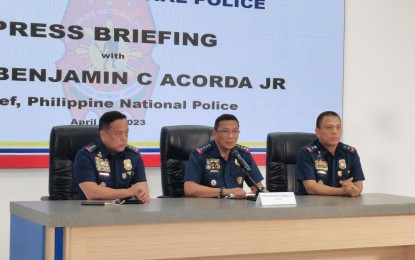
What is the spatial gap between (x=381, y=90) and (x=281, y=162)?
6.04 ft

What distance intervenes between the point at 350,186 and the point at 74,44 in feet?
7.08

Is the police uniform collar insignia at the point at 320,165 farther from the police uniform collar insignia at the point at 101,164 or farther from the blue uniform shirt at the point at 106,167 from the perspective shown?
the police uniform collar insignia at the point at 101,164

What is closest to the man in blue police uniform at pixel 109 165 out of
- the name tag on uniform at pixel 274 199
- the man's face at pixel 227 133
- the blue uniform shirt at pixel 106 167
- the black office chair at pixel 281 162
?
the blue uniform shirt at pixel 106 167

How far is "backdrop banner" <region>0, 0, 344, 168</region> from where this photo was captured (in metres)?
4.84

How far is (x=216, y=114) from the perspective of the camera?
5.37 m

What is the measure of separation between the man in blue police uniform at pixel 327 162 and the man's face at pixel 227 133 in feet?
1.35

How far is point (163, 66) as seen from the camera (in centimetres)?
523

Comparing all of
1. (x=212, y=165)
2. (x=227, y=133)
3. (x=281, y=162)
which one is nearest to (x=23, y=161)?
(x=212, y=165)

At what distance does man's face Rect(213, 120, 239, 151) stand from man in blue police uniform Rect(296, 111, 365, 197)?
412 millimetres

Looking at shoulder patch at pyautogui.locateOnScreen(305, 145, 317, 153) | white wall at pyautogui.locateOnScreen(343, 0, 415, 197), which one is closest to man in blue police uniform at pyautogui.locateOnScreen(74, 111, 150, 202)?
shoulder patch at pyautogui.locateOnScreen(305, 145, 317, 153)

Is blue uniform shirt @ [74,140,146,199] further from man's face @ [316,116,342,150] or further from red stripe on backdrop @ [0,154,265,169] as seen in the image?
man's face @ [316,116,342,150]

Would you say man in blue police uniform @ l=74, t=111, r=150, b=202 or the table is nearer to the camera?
the table

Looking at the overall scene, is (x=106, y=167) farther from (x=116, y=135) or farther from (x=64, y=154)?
(x=64, y=154)

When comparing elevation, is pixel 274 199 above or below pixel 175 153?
below
